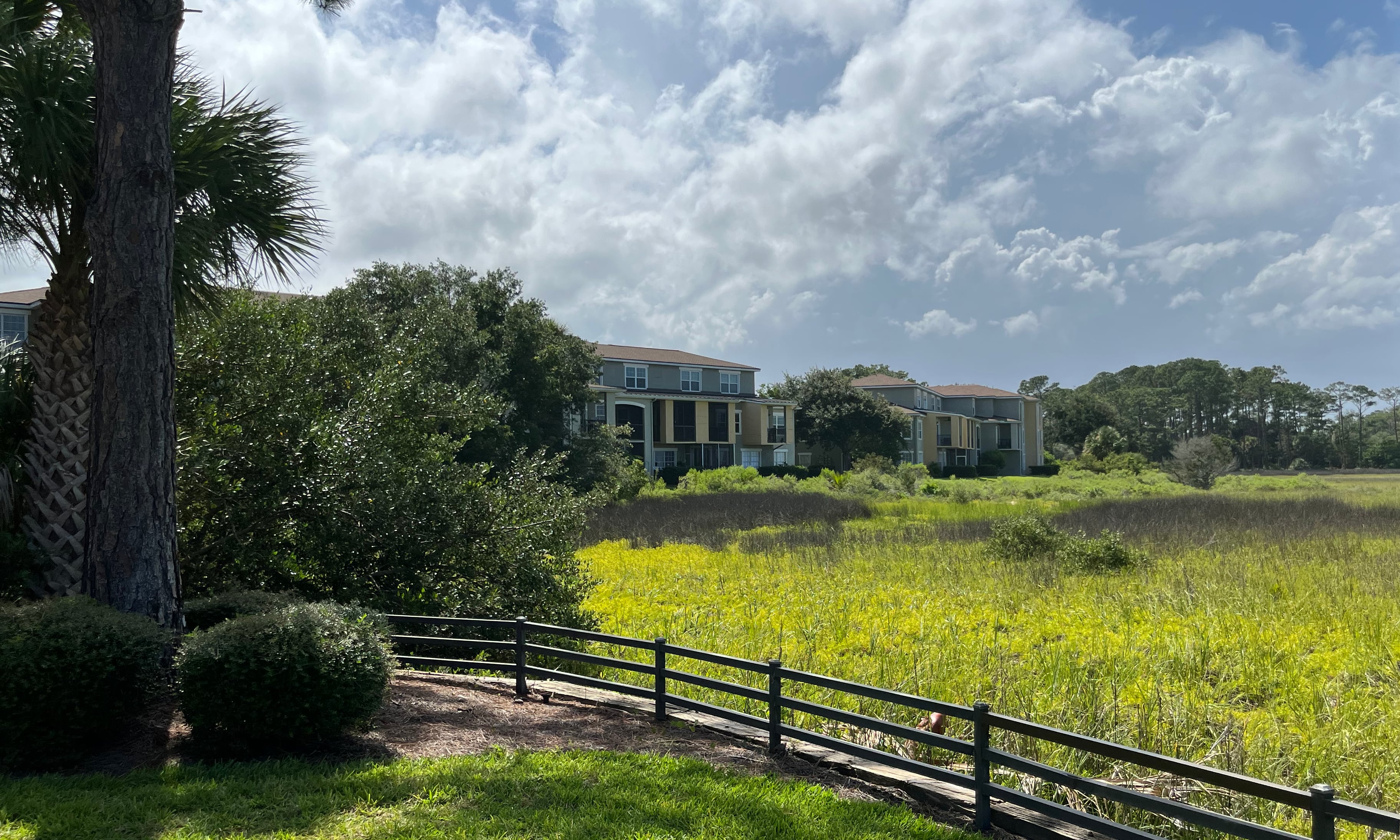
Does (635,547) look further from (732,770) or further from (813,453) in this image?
(813,453)

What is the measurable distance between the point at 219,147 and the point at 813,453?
5998cm

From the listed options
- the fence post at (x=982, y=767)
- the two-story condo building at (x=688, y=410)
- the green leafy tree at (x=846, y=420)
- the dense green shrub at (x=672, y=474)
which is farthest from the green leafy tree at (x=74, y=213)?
the green leafy tree at (x=846, y=420)

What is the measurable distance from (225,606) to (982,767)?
21.6 ft

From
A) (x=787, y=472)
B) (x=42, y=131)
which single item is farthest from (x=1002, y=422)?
(x=42, y=131)

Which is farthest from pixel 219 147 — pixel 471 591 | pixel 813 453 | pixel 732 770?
pixel 813 453

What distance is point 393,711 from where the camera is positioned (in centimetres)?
766

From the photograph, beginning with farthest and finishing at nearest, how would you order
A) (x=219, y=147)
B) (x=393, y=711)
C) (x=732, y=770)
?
(x=219, y=147)
(x=393, y=711)
(x=732, y=770)

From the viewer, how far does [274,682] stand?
6352mm

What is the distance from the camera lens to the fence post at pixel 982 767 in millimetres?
5484

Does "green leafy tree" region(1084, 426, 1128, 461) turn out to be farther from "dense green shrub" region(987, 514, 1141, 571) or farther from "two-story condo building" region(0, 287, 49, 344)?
"two-story condo building" region(0, 287, 49, 344)

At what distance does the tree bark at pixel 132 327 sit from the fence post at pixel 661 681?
14.1ft

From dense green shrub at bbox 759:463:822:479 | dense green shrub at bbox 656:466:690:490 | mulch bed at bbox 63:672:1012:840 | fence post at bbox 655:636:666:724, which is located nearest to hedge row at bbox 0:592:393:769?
mulch bed at bbox 63:672:1012:840

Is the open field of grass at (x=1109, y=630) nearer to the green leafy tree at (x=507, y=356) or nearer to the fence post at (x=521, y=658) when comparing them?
the fence post at (x=521, y=658)

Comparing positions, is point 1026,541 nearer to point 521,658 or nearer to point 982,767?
point 521,658
